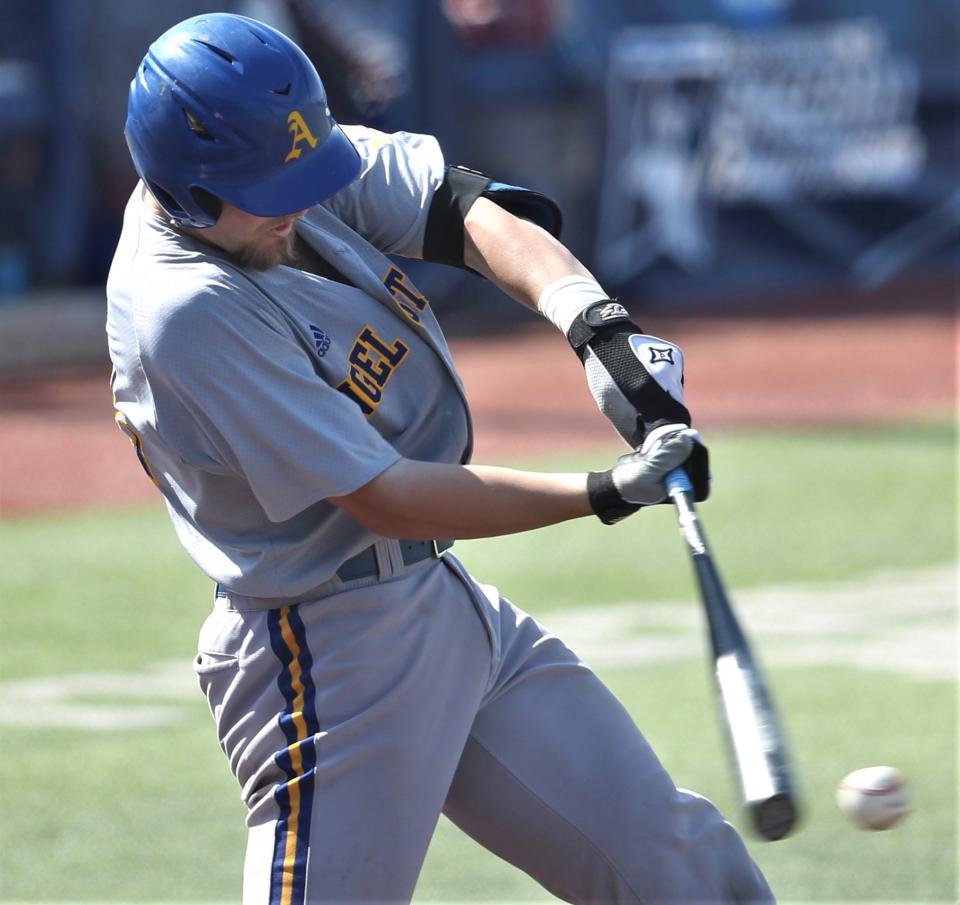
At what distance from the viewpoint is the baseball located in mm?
3447

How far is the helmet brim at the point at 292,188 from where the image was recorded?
2.83 meters

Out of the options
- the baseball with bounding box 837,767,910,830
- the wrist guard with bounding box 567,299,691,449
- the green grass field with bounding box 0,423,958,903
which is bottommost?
the green grass field with bounding box 0,423,958,903

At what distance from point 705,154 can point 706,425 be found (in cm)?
783

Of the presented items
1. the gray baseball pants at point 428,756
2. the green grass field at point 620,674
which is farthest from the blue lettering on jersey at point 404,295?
the green grass field at point 620,674

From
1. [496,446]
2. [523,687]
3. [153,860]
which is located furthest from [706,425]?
[523,687]

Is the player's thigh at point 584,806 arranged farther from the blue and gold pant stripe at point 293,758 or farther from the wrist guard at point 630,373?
the wrist guard at point 630,373

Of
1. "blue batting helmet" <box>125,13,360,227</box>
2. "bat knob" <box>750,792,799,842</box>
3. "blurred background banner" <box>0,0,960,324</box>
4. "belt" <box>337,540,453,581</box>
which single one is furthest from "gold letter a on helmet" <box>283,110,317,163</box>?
"blurred background banner" <box>0,0,960,324</box>

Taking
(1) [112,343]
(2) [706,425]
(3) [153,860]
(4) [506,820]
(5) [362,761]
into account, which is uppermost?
(1) [112,343]

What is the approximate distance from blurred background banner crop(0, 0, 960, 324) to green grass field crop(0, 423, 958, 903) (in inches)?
362

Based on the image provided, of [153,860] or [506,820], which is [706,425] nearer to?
[153,860]

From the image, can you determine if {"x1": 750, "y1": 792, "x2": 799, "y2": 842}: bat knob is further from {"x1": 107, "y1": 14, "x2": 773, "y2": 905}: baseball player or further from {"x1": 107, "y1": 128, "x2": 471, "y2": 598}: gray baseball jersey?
{"x1": 107, "y1": 128, "x2": 471, "y2": 598}: gray baseball jersey

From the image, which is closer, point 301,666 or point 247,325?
point 247,325

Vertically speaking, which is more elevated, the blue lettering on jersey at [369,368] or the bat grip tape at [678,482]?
the blue lettering on jersey at [369,368]

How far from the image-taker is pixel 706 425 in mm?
13562
